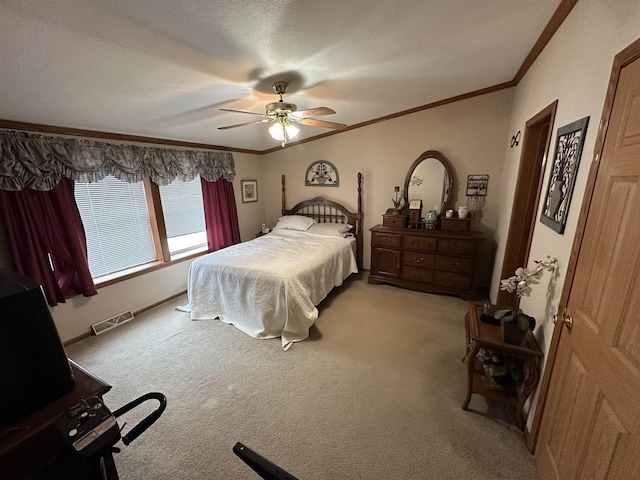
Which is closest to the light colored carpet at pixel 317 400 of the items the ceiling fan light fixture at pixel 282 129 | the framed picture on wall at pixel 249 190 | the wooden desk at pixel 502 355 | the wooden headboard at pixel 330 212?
the wooden desk at pixel 502 355

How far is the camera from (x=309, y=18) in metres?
1.48

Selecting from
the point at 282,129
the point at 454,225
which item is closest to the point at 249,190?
the point at 282,129

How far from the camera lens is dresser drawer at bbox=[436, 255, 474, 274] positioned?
10.7 ft

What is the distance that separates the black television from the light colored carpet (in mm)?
1012

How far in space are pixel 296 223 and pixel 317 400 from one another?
280 centimetres

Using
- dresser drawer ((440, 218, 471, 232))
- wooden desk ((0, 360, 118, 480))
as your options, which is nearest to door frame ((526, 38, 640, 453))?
wooden desk ((0, 360, 118, 480))

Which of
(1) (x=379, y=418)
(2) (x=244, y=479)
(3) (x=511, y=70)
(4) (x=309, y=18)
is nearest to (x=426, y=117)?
(3) (x=511, y=70)

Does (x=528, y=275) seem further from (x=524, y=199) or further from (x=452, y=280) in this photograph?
(x=452, y=280)

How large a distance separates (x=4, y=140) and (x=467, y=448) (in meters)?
3.95

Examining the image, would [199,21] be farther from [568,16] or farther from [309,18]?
[568,16]

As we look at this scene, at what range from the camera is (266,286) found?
2.62 meters

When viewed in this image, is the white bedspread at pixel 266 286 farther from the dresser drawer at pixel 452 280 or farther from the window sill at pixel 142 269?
the dresser drawer at pixel 452 280

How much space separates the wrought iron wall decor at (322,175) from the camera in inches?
171

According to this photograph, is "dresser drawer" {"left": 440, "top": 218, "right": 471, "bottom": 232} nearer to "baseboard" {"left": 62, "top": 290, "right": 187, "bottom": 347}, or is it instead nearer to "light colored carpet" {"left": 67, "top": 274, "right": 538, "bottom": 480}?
"light colored carpet" {"left": 67, "top": 274, "right": 538, "bottom": 480}
